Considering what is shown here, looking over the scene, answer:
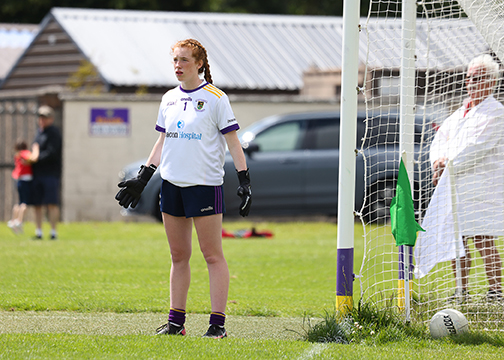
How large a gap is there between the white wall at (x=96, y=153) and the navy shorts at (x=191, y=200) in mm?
11023

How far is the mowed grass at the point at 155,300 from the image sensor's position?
13.9 ft

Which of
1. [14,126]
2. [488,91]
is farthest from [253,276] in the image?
[14,126]

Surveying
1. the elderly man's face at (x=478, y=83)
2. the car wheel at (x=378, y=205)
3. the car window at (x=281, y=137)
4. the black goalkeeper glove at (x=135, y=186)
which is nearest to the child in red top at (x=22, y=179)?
the car window at (x=281, y=137)

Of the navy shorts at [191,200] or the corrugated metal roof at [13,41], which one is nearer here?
the navy shorts at [191,200]

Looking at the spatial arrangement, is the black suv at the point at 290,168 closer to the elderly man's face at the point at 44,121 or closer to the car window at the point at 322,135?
the car window at the point at 322,135

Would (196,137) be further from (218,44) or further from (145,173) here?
(218,44)

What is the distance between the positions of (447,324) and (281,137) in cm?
872

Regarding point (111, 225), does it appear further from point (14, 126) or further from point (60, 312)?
point (60, 312)

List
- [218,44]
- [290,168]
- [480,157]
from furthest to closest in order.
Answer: [218,44]
[290,168]
[480,157]

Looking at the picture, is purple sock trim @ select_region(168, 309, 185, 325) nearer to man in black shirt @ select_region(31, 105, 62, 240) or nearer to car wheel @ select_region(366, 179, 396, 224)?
car wheel @ select_region(366, 179, 396, 224)

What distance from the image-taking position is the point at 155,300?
6098 mm

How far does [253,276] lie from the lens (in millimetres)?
7691

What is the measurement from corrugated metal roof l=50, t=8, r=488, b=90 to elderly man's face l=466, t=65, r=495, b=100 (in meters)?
13.7

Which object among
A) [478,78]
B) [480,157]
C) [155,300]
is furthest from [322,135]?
[155,300]
